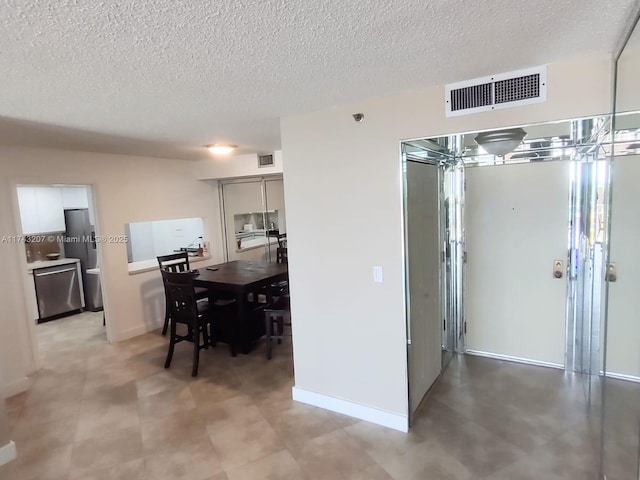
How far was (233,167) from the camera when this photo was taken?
211 inches

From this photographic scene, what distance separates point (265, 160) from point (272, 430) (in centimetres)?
336

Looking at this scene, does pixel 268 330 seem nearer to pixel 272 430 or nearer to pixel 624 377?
pixel 272 430

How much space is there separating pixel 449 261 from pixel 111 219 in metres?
3.85

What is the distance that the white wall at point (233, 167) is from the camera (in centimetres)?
510

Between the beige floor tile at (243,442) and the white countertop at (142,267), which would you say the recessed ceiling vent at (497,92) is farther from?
the white countertop at (142,267)

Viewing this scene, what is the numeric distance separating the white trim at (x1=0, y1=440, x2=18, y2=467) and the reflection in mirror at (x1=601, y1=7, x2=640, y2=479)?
3.55 metres

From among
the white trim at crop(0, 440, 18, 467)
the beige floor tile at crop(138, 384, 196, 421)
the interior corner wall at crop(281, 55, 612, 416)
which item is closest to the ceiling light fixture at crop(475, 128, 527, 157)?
the interior corner wall at crop(281, 55, 612, 416)

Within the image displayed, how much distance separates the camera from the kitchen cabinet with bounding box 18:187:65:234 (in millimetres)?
5590

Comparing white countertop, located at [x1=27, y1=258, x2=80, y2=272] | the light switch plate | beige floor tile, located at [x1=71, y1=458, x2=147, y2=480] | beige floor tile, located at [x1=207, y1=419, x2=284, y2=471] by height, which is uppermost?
the light switch plate

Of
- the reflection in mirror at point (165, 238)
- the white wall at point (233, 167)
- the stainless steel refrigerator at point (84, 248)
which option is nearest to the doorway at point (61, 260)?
the stainless steel refrigerator at point (84, 248)

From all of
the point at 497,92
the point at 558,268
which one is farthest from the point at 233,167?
the point at 558,268

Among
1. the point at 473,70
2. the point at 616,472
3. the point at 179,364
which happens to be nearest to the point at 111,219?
the point at 179,364

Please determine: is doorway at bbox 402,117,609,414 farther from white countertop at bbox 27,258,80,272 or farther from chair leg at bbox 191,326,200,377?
white countertop at bbox 27,258,80,272

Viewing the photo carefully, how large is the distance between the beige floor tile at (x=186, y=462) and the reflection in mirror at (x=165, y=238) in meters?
3.60
